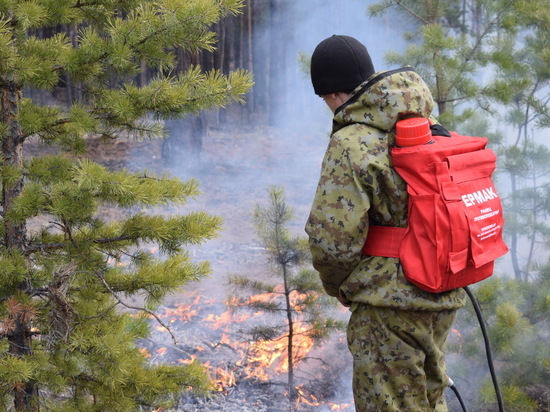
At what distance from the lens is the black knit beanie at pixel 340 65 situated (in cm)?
233

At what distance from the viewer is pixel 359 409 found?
8.16ft

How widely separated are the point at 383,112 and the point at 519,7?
2.96 meters

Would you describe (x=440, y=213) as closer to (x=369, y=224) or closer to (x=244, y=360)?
(x=369, y=224)

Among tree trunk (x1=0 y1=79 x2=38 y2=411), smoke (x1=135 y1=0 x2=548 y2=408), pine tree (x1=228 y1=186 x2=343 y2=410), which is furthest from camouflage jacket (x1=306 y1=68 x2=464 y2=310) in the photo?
smoke (x1=135 y1=0 x2=548 y2=408)

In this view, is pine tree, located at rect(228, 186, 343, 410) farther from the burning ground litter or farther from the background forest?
the burning ground litter

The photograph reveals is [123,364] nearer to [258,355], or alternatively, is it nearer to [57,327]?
[57,327]

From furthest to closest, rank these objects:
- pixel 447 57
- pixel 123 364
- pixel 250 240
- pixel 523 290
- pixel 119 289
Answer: pixel 250 240
pixel 523 290
pixel 447 57
pixel 119 289
pixel 123 364

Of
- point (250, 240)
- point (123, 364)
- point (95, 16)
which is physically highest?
point (95, 16)

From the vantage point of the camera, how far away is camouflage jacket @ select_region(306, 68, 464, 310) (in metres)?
2.24

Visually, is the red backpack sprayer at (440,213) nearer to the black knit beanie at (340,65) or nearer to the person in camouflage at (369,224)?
the person in camouflage at (369,224)

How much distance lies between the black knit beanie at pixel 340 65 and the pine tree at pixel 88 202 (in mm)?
602

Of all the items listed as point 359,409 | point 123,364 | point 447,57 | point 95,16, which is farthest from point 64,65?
point 447,57

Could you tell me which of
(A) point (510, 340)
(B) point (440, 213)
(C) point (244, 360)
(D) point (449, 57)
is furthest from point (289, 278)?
(B) point (440, 213)

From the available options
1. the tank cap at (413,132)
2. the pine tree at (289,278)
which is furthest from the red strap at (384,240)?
the pine tree at (289,278)
